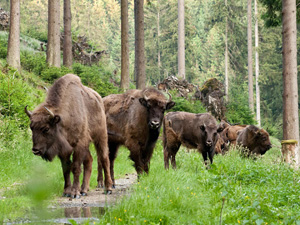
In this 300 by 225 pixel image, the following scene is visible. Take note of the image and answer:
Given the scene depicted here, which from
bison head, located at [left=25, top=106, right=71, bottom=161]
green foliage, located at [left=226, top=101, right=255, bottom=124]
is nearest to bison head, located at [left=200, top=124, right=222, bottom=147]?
bison head, located at [left=25, top=106, right=71, bottom=161]

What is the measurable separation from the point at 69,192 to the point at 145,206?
249cm

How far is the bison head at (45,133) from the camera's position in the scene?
7.51 meters

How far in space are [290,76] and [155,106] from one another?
584 centimetres

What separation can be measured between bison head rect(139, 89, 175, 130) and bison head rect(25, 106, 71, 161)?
2067mm

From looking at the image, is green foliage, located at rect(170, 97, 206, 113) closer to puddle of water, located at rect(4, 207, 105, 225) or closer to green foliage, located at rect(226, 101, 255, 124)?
green foliage, located at rect(226, 101, 255, 124)

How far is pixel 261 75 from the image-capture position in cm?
5375

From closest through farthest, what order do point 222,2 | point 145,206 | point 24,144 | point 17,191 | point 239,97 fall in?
point 145,206 < point 17,191 < point 24,144 < point 239,97 < point 222,2

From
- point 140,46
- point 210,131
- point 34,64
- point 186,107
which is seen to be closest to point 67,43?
point 34,64

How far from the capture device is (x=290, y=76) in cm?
1329

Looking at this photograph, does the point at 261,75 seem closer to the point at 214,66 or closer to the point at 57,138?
the point at 214,66

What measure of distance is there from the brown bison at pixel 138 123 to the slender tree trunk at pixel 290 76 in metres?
5.31

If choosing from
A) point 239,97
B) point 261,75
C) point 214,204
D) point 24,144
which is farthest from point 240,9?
point 214,204

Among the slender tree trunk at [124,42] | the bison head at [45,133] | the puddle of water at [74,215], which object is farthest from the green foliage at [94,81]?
the puddle of water at [74,215]

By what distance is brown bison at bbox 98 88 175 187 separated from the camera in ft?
30.4
